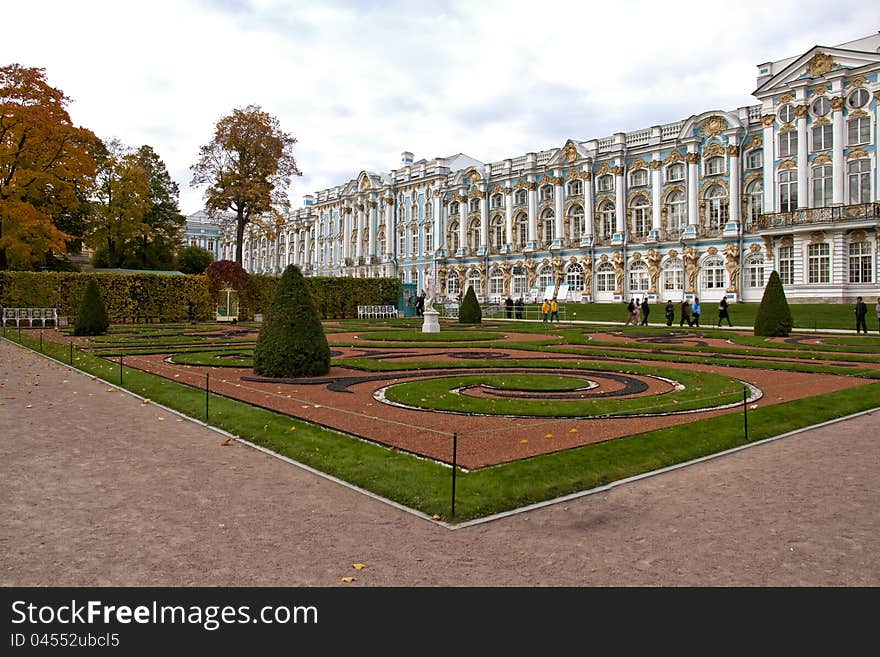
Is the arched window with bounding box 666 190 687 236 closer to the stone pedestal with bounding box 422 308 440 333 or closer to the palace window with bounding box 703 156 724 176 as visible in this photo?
the palace window with bounding box 703 156 724 176

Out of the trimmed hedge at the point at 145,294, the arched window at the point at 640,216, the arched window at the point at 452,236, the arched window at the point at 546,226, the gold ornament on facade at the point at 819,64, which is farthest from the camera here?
the arched window at the point at 452,236

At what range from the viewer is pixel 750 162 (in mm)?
47719

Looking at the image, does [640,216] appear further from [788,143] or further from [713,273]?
[788,143]

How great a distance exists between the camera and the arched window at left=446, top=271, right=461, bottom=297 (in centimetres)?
6847

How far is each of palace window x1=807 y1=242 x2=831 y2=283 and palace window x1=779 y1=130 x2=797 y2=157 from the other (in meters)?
6.77

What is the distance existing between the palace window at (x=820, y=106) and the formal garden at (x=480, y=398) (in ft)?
81.1

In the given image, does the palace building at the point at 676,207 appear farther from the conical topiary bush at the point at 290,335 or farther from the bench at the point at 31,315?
the conical topiary bush at the point at 290,335

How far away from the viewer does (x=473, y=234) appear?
6825 cm

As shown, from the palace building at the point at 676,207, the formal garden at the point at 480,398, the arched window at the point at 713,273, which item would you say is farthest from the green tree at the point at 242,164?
the arched window at the point at 713,273

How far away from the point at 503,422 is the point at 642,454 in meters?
2.21

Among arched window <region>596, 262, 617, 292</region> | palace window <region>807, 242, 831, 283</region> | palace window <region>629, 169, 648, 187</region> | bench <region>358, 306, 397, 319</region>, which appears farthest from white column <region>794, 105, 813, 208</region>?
bench <region>358, 306, 397, 319</region>

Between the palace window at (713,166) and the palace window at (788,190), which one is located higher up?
the palace window at (713,166)

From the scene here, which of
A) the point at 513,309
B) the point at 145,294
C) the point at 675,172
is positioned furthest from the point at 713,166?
the point at 145,294

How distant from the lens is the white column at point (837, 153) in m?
40.6
